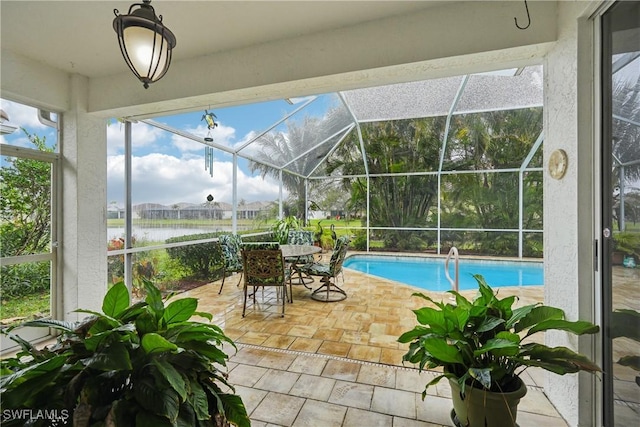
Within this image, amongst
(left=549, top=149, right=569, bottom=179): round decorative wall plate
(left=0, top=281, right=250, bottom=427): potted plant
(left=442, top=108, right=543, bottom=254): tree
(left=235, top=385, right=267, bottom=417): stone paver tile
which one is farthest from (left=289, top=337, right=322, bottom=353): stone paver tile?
(left=442, top=108, right=543, bottom=254): tree

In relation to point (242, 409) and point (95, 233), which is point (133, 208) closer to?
point (95, 233)

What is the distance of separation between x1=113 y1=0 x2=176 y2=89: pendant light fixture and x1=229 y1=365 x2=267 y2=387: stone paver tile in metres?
2.20

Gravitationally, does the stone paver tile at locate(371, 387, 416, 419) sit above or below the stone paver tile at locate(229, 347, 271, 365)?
below

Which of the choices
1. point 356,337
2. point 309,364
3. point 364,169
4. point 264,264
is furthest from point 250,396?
point 364,169

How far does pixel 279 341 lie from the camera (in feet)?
9.66

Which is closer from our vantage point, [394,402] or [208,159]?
[394,402]

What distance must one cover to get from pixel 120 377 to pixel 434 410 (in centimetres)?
188

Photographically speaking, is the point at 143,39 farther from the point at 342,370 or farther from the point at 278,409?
the point at 342,370

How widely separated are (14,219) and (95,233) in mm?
676

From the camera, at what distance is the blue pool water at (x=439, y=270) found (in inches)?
257

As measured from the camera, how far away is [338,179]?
30.6 feet

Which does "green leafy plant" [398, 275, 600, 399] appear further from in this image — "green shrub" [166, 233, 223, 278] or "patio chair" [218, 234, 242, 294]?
"green shrub" [166, 233, 223, 278]

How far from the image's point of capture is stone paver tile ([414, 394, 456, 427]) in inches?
72.2

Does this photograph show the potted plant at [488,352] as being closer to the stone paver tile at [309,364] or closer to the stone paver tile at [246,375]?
the stone paver tile at [309,364]
